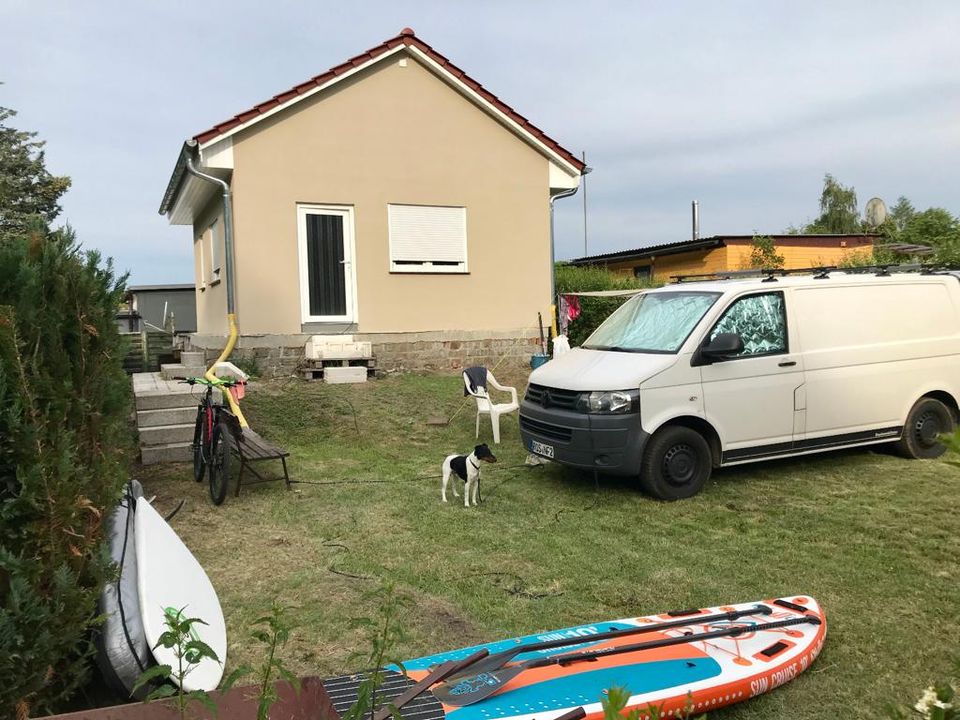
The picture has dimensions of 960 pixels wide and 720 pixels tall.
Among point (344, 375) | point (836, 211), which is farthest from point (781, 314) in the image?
point (836, 211)

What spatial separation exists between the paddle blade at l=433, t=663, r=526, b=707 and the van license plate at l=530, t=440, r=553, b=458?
380cm

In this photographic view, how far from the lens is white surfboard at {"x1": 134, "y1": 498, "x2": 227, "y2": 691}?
3.36m

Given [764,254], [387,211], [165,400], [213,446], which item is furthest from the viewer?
[764,254]

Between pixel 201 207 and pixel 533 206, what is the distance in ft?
23.9

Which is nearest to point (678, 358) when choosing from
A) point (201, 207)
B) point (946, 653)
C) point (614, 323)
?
point (614, 323)

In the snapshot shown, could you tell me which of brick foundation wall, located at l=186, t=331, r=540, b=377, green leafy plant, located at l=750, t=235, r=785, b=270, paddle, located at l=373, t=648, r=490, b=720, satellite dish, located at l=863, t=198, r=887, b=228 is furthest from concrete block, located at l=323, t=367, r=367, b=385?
satellite dish, located at l=863, t=198, r=887, b=228

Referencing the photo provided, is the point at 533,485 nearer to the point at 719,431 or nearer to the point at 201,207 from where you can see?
the point at 719,431

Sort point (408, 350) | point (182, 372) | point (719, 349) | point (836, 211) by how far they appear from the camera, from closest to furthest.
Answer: point (719, 349) < point (182, 372) < point (408, 350) < point (836, 211)

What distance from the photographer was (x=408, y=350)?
13625 mm

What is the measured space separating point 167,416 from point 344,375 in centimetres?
421

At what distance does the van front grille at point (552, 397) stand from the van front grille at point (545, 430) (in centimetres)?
19

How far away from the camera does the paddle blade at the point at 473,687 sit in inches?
120

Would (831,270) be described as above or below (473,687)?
above

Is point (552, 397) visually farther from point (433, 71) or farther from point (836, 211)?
point (836, 211)
